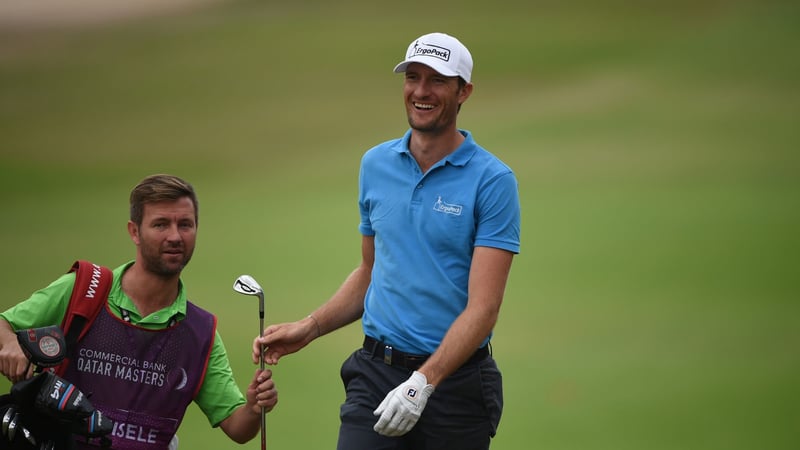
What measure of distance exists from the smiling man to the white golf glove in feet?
0.29

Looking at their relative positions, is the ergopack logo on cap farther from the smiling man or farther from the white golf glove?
the white golf glove

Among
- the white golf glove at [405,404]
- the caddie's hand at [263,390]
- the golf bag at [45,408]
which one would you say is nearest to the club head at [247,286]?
the caddie's hand at [263,390]

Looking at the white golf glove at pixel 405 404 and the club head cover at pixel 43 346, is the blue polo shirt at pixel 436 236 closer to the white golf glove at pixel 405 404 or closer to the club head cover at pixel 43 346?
the white golf glove at pixel 405 404

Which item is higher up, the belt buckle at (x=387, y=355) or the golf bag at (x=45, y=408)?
the belt buckle at (x=387, y=355)

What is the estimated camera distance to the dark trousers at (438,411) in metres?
3.81

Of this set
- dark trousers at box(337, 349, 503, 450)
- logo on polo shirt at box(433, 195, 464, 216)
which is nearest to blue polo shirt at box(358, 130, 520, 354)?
logo on polo shirt at box(433, 195, 464, 216)

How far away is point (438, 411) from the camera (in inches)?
150

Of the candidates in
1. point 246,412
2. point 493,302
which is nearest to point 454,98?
point 493,302

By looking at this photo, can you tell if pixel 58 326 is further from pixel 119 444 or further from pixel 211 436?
pixel 211 436

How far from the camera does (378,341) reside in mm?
3918

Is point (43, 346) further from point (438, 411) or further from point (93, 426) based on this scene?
point (438, 411)

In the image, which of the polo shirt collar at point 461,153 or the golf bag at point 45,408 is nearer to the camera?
the golf bag at point 45,408

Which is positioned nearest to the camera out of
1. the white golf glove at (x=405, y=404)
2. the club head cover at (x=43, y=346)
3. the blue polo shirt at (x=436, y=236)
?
the white golf glove at (x=405, y=404)

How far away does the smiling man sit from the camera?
3775 mm
